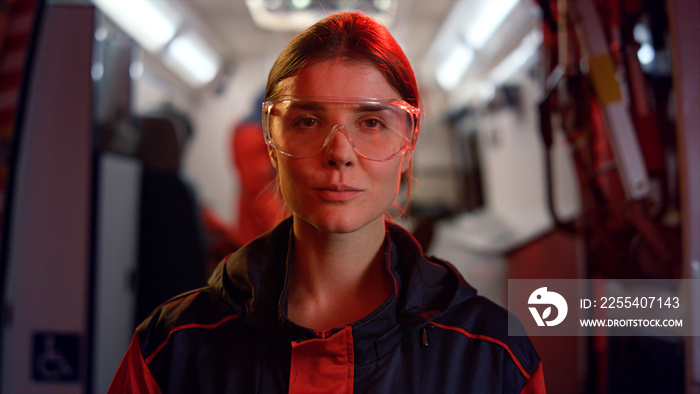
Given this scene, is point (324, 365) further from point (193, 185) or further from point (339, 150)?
point (193, 185)

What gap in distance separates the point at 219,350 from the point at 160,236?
5.36 feet

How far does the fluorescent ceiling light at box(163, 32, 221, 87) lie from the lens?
12.4 ft

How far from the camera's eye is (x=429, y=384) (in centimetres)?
95

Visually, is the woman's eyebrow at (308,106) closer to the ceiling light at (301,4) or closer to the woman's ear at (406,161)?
the woman's ear at (406,161)

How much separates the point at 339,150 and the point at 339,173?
0.15 ft

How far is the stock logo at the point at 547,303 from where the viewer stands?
128cm

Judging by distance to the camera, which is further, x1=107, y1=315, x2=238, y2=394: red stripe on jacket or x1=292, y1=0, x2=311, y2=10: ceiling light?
x1=292, y1=0, x2=311, y2=10: ceiling light

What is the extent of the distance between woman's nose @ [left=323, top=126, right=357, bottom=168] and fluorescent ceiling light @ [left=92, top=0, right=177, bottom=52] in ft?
5.29

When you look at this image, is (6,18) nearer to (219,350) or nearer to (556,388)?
(219,350)

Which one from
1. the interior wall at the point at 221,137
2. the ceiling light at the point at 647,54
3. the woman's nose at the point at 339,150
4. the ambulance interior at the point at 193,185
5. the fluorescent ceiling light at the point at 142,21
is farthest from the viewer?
the interior wall at the point at 221,137

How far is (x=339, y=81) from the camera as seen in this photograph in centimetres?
95

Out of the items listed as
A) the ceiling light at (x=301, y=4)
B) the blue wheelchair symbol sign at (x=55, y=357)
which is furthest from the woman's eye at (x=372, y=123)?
the blue wheelchair symbol sign at (x=55, y=357)

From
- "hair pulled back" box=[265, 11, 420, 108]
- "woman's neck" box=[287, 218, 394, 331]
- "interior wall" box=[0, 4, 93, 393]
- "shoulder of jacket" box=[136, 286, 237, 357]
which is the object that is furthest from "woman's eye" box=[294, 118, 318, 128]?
"interior wall" box=[0, 4, 93, 393]

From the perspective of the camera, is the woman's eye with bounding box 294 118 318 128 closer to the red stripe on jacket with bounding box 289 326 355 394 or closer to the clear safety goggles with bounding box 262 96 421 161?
the clear safety goggles with bounding box 262 96 421 161
